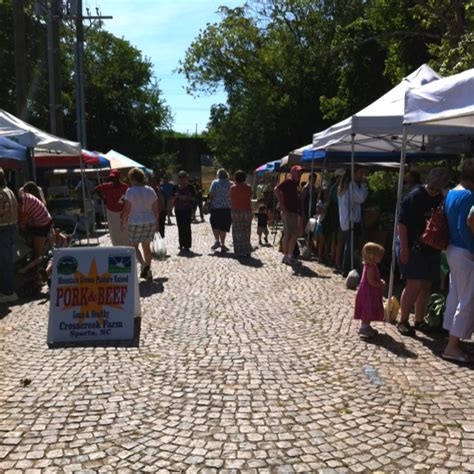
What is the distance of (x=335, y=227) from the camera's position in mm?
10297

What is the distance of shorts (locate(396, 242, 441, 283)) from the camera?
5.62 meters

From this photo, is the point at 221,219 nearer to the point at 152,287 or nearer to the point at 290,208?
the point at 290,208

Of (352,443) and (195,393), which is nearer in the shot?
(352,443)

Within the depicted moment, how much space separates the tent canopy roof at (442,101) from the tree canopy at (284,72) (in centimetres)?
1600

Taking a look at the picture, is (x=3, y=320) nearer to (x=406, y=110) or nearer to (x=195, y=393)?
(x=195, y=393)

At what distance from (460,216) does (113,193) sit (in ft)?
20.5

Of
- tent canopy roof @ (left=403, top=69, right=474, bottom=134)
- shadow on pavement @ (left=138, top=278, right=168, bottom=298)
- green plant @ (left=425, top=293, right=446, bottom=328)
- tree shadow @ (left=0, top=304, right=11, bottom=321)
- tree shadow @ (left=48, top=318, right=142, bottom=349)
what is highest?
tent canopy roof @ (left=403, top=69, right=474, bottom=134)

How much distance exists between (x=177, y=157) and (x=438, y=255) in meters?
55.5

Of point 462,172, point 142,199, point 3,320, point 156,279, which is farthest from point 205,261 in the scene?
point 462,172

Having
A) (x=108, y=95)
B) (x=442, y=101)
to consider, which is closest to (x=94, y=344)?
(x=442, y=101)

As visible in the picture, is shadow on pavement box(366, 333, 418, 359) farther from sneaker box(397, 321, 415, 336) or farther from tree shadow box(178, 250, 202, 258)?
tree shadow box(178, 250, 202, 258)

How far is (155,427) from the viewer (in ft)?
12.3

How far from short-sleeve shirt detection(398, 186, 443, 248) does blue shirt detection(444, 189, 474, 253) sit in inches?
22.6

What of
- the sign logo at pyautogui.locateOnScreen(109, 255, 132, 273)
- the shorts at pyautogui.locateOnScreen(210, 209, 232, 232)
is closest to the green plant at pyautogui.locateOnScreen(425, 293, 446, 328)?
the sign logo at pyautogui.locateOnScreen(109, 255, 132, 273)
